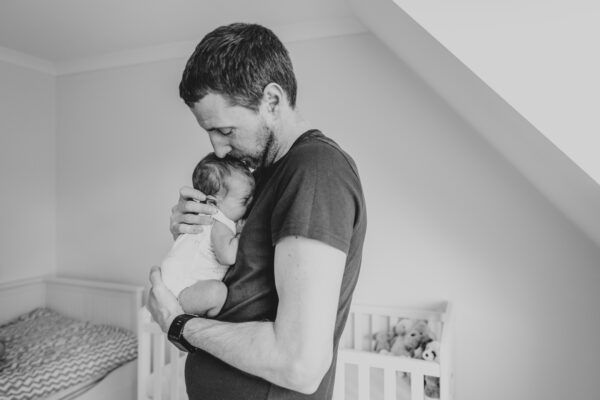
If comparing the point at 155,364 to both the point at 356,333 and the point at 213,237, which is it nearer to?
the point at 356,333

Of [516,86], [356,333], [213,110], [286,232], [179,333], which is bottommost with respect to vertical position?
[356,333]

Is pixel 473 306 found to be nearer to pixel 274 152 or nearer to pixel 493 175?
pixel 493 175

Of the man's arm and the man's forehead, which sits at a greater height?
the man's forehead

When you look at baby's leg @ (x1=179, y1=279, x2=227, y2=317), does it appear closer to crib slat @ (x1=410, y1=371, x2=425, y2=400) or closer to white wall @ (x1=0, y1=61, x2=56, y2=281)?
crib slat @ (x1=410, y1=371, x2=425, y2=400)

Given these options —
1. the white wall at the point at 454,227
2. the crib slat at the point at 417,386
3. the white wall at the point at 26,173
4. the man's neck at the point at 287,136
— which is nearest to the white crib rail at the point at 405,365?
the crib slat at the point at 417,386

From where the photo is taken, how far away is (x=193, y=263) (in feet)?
3.19

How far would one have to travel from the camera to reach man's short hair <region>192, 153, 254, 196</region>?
100 cm

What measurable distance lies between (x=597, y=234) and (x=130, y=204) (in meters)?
2.61

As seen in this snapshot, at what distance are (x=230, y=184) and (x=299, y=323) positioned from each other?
48cm

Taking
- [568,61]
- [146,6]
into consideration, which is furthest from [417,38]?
[146,6]

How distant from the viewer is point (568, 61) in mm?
1051

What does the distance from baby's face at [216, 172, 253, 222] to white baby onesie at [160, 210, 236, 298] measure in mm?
19

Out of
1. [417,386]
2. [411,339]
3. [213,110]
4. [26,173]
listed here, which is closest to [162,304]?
[213,110]

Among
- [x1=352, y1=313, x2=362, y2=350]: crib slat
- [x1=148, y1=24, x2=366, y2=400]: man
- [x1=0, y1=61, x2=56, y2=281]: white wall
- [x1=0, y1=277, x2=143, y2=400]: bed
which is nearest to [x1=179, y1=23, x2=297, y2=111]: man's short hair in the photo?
[x1=148, y1=24, x2=366, y2=400]: man
